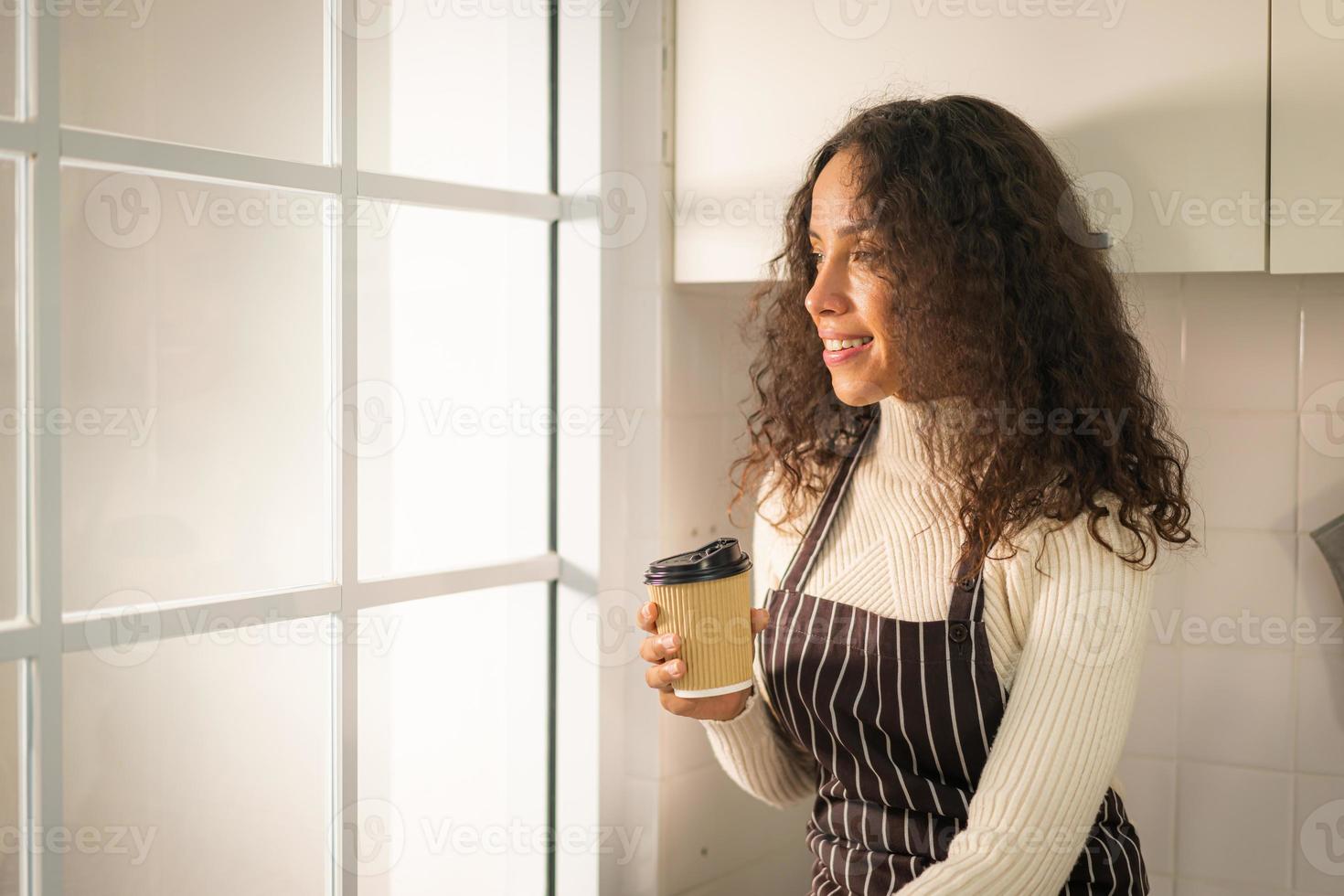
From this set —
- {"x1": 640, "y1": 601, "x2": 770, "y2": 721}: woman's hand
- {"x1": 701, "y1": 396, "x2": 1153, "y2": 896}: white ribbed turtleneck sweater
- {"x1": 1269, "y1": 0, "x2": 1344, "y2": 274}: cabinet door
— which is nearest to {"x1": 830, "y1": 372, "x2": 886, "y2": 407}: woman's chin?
{"x1": 701, "y1": 396, "x2": 1153, "y2": 896}: white ribbed turtleneck sweater

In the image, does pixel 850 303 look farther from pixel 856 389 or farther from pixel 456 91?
pixel 456 91

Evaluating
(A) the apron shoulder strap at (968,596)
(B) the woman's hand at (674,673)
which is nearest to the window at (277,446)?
(B) the woman's hand at (674,673)

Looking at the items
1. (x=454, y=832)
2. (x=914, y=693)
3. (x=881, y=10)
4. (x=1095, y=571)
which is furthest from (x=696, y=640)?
(x=881, y=10)

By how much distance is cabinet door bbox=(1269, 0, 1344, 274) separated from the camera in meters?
0.94

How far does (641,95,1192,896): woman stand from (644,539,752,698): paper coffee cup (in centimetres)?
2

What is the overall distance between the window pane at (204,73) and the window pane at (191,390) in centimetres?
5

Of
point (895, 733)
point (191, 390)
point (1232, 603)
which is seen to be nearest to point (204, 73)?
point (191, 390)

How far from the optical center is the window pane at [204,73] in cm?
87

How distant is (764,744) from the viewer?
3.86 feet

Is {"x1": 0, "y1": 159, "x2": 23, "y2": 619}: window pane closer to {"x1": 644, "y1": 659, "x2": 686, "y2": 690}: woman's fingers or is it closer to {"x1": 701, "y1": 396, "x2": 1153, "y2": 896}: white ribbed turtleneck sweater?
{"x1": 644, "y1": 659, "x2": 686, "y2": 690}: woman's fingers

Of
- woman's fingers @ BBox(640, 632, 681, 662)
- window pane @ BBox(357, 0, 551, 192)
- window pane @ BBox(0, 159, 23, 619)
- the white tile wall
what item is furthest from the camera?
the white tile wall

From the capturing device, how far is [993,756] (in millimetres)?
923

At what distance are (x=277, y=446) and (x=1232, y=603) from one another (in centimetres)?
102

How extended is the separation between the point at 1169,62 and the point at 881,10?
0.28 metres
